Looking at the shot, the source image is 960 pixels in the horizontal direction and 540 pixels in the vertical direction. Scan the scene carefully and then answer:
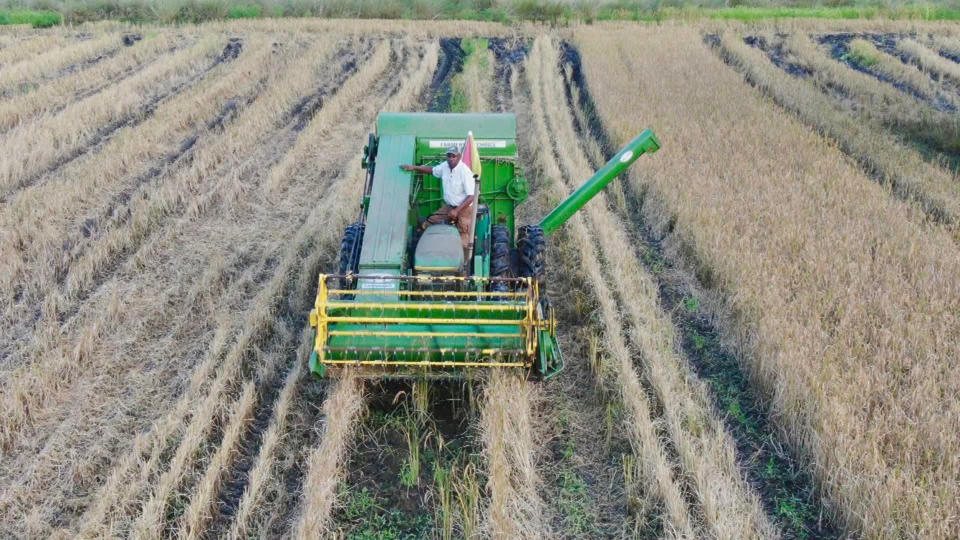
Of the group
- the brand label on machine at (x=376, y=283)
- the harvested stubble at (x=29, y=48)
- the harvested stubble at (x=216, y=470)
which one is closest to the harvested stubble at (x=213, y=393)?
the harvested stubble at (x=216, y=470)

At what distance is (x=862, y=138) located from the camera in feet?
45.3

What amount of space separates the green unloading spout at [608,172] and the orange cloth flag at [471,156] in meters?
0.97

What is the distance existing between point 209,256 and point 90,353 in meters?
2.41

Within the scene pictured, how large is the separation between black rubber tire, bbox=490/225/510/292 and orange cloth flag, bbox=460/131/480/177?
550 millimetres

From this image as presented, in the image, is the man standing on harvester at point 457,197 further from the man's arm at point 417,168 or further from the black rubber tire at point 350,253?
the black rubber tire at point 350,253

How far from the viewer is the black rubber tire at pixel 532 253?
7.82 metres

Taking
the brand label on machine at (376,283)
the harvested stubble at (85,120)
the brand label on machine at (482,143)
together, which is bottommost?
the harvested stubble at (85,120)

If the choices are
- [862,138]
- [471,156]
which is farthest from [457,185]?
[862,138]

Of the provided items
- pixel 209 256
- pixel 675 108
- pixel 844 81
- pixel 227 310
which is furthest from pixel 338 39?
pixel 227 310

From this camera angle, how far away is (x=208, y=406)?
6496 mm

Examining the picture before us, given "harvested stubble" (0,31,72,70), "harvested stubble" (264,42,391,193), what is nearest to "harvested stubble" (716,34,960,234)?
"harvested stubble" (264,42,391,193)

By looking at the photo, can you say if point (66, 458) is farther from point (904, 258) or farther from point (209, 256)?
point (904, 258)

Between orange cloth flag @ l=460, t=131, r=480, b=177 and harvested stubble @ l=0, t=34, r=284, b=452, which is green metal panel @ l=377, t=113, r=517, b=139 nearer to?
orange cloth flag @ l=460, t=131, r=480, b=177

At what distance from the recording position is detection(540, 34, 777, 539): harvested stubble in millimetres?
5391
